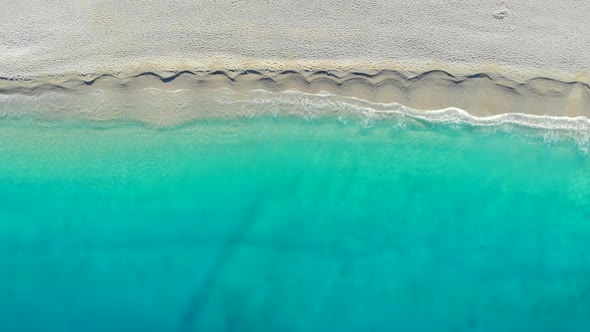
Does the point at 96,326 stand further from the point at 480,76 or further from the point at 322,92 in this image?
the point at 480,76

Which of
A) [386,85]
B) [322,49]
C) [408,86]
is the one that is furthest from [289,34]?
[408,86]

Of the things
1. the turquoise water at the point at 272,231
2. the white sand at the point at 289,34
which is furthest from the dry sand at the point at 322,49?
the turquoise water at the point at 272,231

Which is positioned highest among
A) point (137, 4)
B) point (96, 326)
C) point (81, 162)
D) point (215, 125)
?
point (137, 4)

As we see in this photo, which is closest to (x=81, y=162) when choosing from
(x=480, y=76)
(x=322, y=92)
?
(x=322, y=92)

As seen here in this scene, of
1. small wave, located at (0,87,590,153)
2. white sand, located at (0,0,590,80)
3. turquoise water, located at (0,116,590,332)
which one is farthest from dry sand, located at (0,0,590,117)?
turquoise water, located at (0,116,590,332)

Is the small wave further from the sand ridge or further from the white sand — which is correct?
the white sand

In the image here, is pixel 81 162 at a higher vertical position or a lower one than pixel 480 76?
lower
